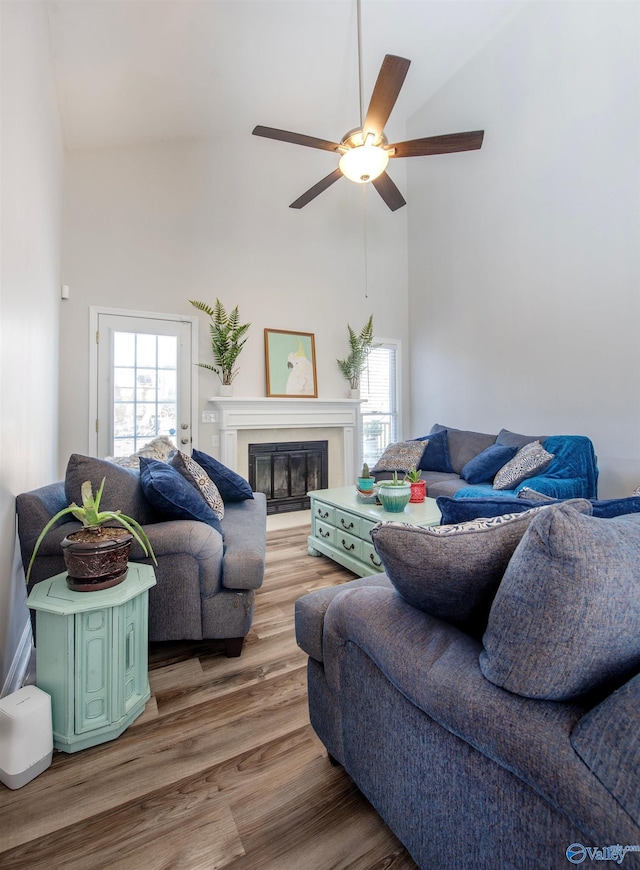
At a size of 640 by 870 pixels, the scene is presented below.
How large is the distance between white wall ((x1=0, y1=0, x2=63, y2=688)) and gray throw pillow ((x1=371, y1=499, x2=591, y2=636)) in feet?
4.96

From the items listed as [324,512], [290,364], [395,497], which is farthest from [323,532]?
[290,364]

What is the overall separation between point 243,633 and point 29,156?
261 centimetres

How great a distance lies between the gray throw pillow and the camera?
0.84m

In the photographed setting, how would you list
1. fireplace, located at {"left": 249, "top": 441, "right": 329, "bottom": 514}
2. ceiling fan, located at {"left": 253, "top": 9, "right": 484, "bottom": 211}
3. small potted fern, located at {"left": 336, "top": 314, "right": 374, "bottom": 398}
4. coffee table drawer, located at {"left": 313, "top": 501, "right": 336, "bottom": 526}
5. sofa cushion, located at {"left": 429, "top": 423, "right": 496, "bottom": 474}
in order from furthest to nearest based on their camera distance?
1. small potted fern, located at {"left": 336, "top": 314, "right": 374, "bottom": 398}
2. fireplace, located at {"left": 249, "top": 441, "right": 329, "bottom": 514}
3. sofa cushion, located at {"left": 429, "top": 423, "right": 496, "bottom": 474}
4. coffee table drawer, located at {"left": 313, "top": 501, "right": 336, "bottom": 526}
5. ceiling fan, located at {"left": 253, "top": 9, "right": 484, "bottom": 211}

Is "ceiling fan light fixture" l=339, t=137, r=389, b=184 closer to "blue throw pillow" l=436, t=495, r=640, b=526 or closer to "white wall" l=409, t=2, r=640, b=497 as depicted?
"white wall" l=409, t=2, r=640, b=497

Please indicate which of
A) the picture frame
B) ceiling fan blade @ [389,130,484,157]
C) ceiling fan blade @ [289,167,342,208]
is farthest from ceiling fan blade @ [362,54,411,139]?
the picture frame

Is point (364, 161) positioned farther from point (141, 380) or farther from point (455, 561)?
point (455, 561)

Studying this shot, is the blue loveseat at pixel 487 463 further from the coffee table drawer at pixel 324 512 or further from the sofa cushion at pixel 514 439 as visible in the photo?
the coffee table drawer at pixel 324 512

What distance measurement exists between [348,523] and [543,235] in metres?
3.48

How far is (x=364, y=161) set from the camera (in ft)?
8.86

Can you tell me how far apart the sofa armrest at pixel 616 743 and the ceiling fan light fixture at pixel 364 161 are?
309 cm

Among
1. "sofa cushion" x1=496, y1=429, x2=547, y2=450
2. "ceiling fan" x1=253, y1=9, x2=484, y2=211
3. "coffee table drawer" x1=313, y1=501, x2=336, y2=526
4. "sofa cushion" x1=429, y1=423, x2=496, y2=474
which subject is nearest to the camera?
"ceiling fan" x1=253, y1=9, x2=484, y2=211

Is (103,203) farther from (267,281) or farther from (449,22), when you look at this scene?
(449,22)

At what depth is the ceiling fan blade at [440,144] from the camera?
8.84 feet
